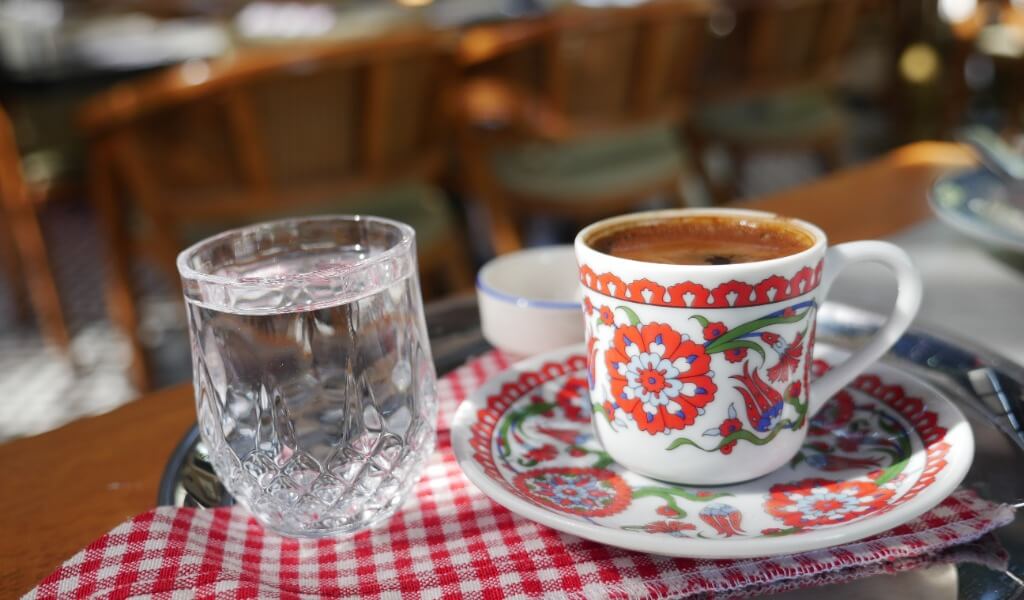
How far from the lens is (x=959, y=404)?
408 millimetres

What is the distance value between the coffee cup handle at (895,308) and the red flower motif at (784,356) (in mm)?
23

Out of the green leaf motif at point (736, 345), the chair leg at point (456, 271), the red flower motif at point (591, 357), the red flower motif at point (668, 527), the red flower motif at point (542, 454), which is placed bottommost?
the chair leg at point (456, 271)

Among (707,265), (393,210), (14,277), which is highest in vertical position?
(707,265)

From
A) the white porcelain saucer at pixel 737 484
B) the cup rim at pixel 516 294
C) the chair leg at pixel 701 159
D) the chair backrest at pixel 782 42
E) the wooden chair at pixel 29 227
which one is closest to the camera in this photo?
the white porcelain saucer at pixel 737 484

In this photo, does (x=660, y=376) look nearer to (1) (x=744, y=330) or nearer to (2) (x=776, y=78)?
(1) (x=744, y=330)

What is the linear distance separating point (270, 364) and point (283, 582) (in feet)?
0.26

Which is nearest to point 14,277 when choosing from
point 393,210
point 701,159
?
point 393,210

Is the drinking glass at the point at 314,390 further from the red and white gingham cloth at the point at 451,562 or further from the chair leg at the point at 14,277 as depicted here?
the chair leg at the point at 14,277

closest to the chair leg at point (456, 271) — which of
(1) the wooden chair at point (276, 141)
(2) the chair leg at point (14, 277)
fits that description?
(1) the wooden chair at point (276, 141)

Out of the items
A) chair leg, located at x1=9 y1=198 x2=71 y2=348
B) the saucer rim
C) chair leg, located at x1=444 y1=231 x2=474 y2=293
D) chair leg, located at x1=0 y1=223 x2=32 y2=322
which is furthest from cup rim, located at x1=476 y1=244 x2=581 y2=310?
chair leg, located at x1=0 y1=223 x2=32 y2=322

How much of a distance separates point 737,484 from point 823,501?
0.11 ft

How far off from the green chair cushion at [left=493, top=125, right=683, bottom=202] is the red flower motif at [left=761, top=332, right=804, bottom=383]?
1.17 meters

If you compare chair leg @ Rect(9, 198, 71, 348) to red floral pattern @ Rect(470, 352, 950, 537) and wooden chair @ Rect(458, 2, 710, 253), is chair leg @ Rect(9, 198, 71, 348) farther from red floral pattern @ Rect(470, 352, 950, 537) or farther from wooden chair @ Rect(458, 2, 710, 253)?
red floral pattern @ Rect(470, 352, 950, 537)

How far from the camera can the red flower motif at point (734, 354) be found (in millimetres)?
323
